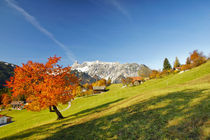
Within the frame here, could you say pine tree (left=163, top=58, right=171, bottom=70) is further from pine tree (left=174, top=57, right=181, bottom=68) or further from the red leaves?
the red leaves

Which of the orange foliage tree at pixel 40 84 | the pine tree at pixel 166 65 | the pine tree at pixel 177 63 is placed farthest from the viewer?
the pine tree at pixel 177 63

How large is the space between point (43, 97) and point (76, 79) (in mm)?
6866

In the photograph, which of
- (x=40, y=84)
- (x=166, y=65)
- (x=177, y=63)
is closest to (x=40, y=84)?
(x=40, y=84)

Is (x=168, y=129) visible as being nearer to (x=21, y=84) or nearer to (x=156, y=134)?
(x=156, y=134)

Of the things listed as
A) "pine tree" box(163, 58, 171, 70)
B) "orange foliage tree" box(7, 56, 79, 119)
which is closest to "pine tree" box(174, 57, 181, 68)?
"pine tree" box(163, 58, 171, 70)

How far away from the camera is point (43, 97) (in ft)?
63.3

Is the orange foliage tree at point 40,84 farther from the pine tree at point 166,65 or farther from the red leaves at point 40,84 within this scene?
the pine tree at point 166,65

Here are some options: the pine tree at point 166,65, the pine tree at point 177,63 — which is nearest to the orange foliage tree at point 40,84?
the pine tree at point 166,65

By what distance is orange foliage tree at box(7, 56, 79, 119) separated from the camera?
18.9m

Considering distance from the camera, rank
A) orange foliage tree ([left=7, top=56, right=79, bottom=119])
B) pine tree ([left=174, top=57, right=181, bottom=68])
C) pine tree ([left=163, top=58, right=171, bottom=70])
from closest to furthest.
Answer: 1. orange foliage tree ([left=7, top=56, right=79, bottom=119])
2. pine tree ([left=163, top=58, right=171, bottom=70])
3. pine tree ([left=174, top=57, right=181, bottom=68])

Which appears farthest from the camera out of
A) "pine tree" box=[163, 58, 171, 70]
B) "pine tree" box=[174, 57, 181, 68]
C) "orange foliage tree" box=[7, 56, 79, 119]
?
"pine tree" box=[174, 57, 181, 68]

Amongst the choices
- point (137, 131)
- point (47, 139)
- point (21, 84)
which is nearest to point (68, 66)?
point (21, 84)

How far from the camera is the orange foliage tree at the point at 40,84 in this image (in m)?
18.9

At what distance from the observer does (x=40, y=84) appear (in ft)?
63.9
